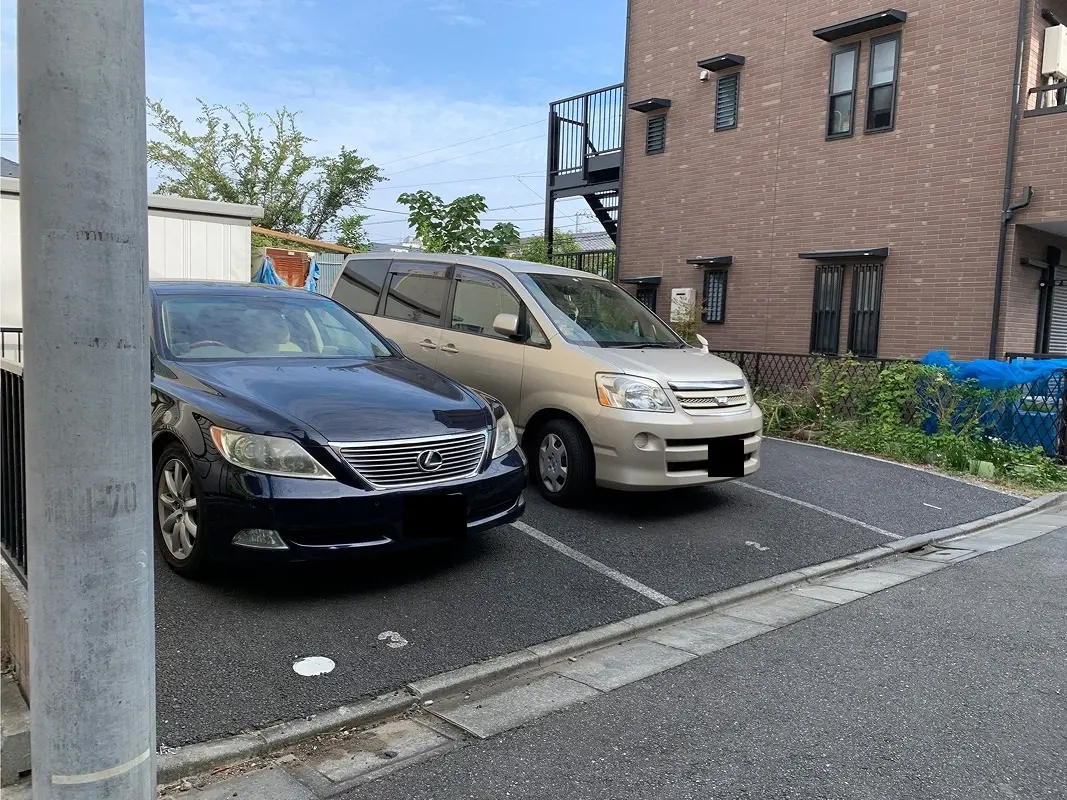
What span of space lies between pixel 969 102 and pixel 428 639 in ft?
36.1

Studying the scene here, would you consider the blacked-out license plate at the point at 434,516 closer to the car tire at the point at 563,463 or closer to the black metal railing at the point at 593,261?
the car tire at the point at 563,463

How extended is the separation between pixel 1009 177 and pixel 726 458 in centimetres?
758

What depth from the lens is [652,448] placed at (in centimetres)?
548

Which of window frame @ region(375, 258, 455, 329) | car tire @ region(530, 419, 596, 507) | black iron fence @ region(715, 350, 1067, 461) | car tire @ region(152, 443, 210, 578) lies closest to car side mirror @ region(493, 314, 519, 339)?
car tire @ region(530, 419, 596, 507)

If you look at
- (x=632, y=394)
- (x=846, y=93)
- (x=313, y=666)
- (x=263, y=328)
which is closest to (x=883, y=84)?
(x=846, y=93)

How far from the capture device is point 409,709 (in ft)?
10.5

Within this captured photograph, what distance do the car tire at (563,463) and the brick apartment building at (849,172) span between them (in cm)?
776

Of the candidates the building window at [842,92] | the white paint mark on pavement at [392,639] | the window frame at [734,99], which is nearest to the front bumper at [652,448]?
the white paint mark on pavement at [392,639]

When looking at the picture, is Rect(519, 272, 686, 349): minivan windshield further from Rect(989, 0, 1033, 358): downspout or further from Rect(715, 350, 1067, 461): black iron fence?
Rect(989, 0, 1033, 358): downspout

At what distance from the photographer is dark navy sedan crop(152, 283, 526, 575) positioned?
3723mm

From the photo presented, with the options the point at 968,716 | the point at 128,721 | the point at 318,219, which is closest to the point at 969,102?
the point at 968,716

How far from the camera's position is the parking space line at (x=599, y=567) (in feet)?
14.7

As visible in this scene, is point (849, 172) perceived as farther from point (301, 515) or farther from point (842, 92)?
point (301, 515)

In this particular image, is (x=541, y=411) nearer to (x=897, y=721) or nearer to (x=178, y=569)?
(x=178, y=569)
